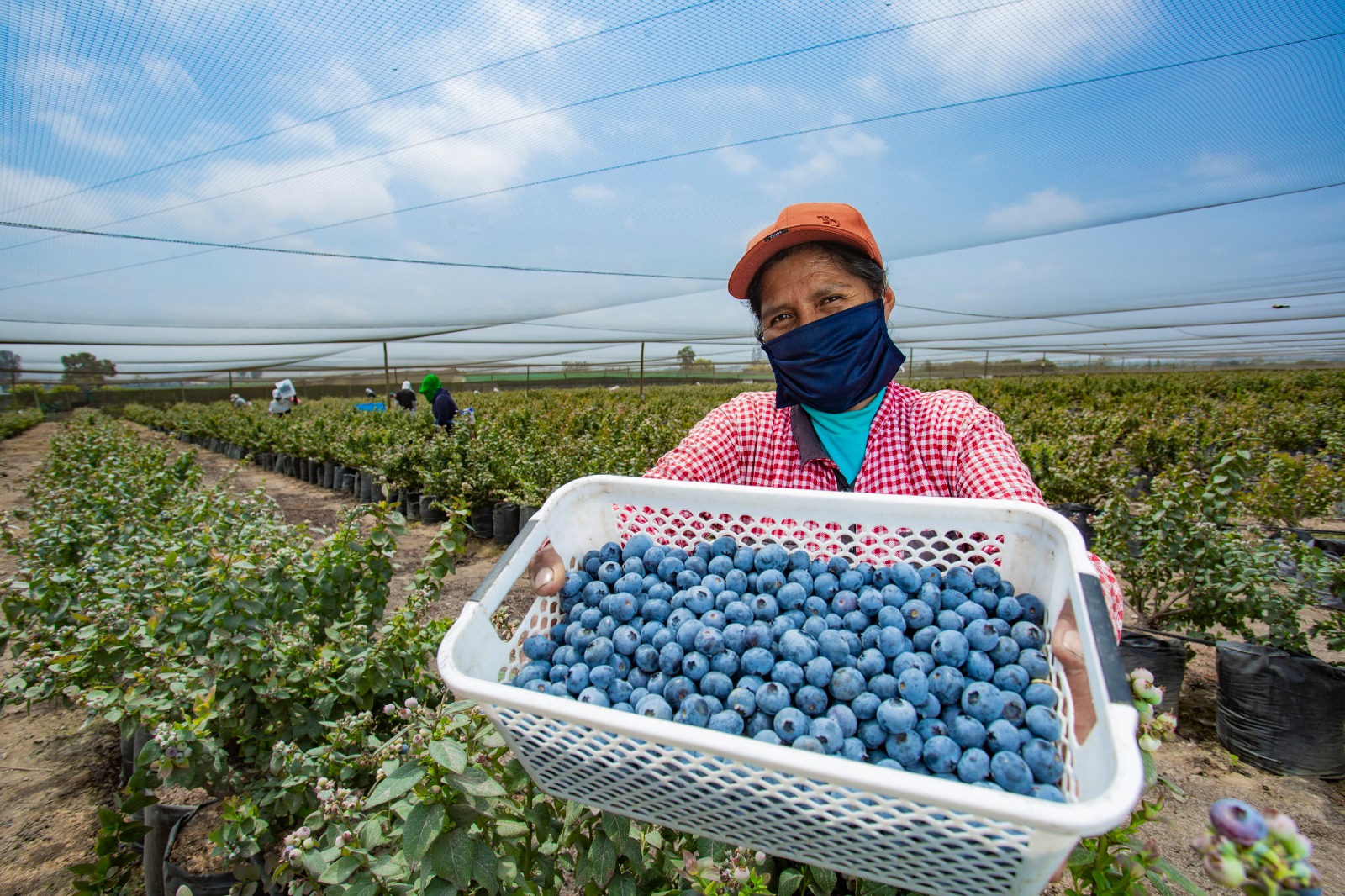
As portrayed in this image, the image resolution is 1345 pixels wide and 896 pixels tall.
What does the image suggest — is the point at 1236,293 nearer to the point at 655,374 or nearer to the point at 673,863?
the point at 673,863

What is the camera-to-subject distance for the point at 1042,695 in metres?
0.83

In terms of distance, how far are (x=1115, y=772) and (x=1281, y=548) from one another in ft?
11.6

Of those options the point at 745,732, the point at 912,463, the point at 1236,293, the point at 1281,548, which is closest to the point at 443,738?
the point at 745,732

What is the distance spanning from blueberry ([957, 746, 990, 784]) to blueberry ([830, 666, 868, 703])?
15 centimetres

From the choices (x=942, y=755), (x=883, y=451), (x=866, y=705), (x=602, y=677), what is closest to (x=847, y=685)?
(x=866, y=705)

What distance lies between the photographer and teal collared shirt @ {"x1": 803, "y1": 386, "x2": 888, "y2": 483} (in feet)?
5.62

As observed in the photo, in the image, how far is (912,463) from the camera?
166cm

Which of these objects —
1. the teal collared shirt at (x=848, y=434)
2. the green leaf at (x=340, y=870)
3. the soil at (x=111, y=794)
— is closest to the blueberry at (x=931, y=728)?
the teal collared shirt at (x=848, y=434)

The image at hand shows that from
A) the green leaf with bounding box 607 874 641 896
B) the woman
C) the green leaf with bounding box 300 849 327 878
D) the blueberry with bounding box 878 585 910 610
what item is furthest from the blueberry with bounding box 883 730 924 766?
the green leaf with bounding box 300 849 327 878

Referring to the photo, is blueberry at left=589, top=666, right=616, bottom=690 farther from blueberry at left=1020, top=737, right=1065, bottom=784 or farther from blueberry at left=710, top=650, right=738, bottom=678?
blueberry at left=1020, top=737, right=1065, bottom=784

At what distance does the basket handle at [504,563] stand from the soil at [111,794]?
1556mm

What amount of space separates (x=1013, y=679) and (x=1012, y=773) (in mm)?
157

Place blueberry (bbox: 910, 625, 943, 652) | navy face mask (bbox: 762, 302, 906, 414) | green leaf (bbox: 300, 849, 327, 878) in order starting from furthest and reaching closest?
navy face mask (bbox: 762, 302, 906, 414) → green leaf (bbox: 300, 849, 327, 878) → blueberry (bbox: 910, 625, 943, 652)

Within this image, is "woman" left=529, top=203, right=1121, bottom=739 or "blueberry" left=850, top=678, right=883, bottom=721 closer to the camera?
"blueberry" left=850, top=678, right=883, bottom=721
